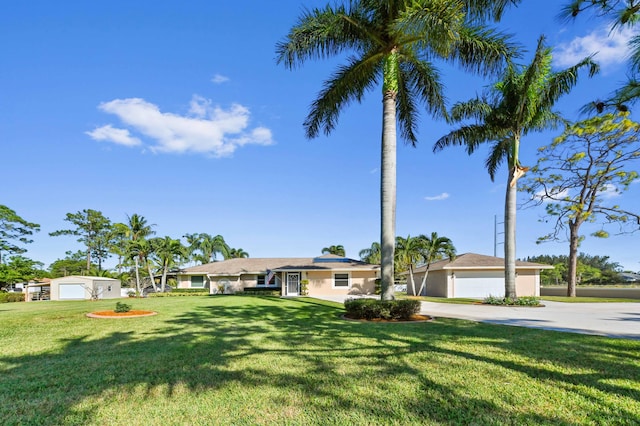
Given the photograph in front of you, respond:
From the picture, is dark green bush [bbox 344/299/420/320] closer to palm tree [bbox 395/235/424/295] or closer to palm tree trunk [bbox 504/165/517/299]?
palm tree trunk [bbox 504/165/517/299]

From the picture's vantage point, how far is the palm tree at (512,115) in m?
15.7

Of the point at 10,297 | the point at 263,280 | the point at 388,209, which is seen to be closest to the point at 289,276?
the point at 263,280

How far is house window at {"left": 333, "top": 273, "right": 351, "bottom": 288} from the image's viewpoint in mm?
28484

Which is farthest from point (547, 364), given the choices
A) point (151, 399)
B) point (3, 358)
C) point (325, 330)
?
point (3, 358)

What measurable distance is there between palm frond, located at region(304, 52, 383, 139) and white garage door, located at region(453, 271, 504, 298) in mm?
17229

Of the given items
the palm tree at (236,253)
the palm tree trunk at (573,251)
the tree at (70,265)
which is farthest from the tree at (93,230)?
the palm tree trunk at (573,251)

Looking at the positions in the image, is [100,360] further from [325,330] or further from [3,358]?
[325,330]

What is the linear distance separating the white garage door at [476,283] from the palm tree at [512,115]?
8666mm

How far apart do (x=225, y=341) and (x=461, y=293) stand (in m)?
22.4

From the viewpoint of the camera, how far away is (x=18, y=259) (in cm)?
3559

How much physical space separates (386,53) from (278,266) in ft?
75.6

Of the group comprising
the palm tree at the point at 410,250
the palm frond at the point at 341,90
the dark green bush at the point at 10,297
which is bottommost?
the dark green bush at the point at 10,297

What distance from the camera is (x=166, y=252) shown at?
3206cm

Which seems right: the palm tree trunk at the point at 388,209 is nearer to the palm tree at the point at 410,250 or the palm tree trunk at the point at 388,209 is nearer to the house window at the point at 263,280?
the palm tree at the point at 410,250
